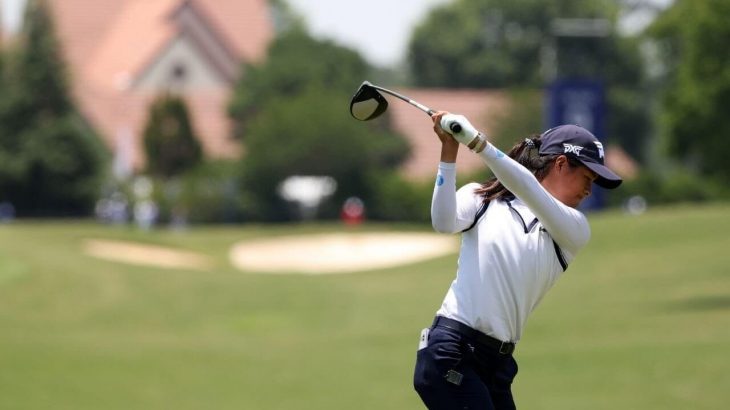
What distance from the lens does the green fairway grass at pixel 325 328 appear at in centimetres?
1697

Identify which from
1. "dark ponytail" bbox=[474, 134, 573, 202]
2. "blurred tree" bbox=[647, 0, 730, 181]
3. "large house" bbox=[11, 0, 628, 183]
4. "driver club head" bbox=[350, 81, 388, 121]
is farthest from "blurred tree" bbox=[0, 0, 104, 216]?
"dark ponytail" bbox=[474, 134, 573, 202]

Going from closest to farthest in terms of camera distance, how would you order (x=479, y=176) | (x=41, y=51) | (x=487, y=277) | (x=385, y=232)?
(x=487, y=277)
(x=385, y=232)
(x=479, y=176)
(x=41, y=51)

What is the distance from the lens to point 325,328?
1217 inches

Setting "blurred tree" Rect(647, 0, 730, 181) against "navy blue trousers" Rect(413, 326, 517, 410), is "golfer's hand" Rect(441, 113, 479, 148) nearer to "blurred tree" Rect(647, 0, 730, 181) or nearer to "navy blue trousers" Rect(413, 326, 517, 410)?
"navy blue trousers" Rect(413, 326, 517, 410)

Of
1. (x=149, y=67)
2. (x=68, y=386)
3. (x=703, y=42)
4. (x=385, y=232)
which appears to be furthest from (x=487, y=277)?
(x=149, y=67)

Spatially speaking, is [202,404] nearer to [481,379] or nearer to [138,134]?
[481,379]

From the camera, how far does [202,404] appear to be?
1616 cm

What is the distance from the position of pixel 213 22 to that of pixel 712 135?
75.9m

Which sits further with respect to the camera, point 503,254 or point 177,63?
point 177,63

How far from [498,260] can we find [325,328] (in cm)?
2446

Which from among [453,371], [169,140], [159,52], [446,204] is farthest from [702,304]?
[159,52]

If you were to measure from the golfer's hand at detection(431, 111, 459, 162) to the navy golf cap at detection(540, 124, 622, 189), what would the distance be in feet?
1.85

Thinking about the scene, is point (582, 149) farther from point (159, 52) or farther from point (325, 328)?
point (159, 52)

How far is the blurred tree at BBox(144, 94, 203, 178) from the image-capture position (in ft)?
255
